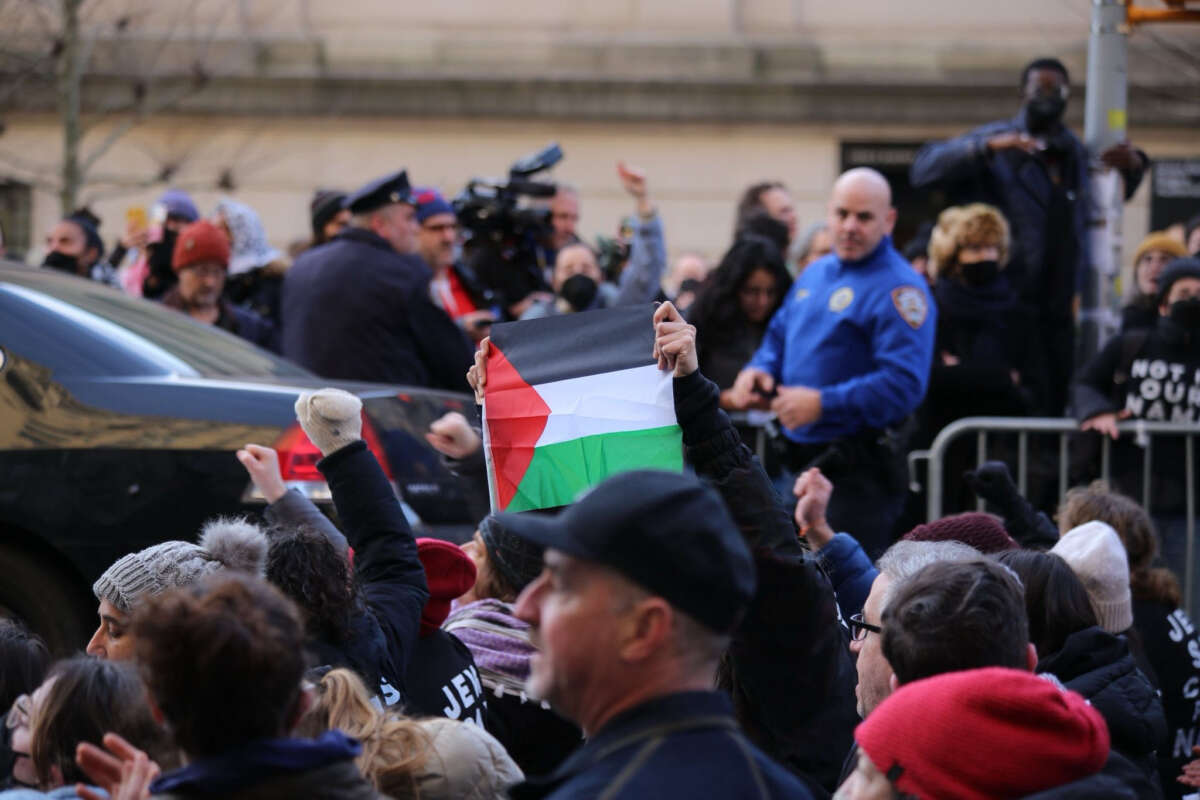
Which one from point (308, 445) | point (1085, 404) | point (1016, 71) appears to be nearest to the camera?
point (308, 445)

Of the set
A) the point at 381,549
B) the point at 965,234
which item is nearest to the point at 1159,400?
the point at 965,234

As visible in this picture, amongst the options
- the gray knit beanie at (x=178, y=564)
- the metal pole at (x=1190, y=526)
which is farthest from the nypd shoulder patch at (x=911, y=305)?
the gray knit beanie at (x=178, y=564)

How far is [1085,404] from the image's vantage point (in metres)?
7.57

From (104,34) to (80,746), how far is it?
17116mm

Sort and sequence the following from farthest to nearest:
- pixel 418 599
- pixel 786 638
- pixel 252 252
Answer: pixel 252 252, pixel 418 599, pixel 786 638

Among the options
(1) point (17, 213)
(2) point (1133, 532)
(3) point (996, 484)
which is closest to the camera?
(2) point (1133, 532)

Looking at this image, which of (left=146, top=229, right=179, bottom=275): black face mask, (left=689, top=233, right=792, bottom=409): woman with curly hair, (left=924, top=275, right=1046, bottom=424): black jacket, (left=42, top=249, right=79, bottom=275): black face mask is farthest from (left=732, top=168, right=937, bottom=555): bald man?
(left=42, top=249, right=79, bottom=275): black face mask

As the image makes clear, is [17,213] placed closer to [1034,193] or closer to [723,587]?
[1034,193]

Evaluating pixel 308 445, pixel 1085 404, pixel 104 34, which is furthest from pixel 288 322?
pixel 104 34

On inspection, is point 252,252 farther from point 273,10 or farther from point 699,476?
point 273,10

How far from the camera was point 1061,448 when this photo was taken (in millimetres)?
7582

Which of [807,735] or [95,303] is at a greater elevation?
[95,303]

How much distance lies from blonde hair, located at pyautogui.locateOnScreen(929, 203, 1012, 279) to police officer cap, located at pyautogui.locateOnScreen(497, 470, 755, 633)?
6.15 metres

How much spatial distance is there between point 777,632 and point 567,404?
84 centimetres
